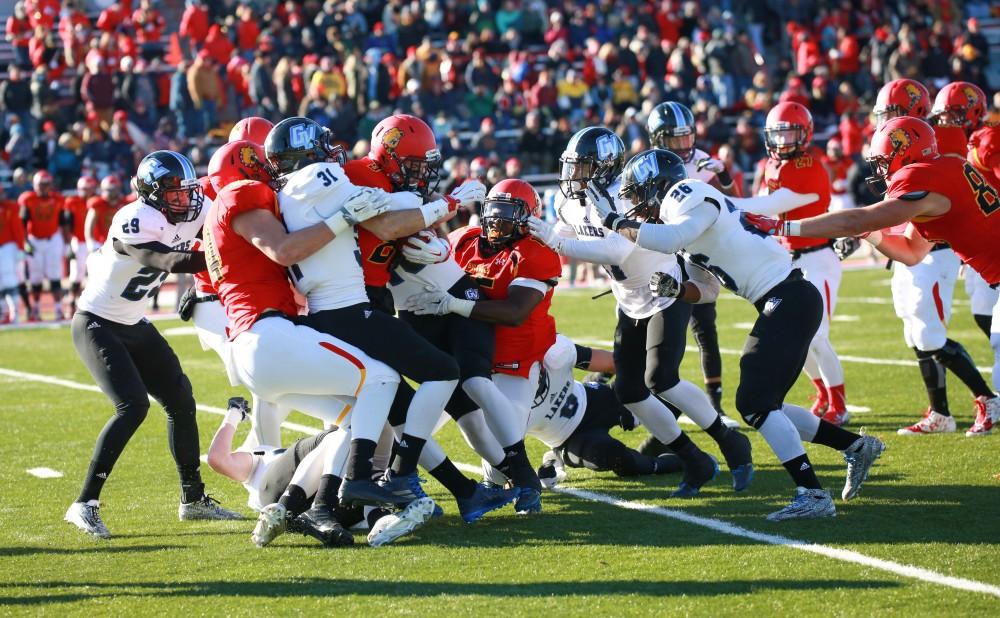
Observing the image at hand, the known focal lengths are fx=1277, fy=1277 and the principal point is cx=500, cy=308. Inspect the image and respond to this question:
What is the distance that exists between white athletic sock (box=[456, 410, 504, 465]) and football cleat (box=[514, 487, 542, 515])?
0.68ft

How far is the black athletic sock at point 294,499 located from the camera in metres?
5.23

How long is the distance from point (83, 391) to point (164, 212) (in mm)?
4719

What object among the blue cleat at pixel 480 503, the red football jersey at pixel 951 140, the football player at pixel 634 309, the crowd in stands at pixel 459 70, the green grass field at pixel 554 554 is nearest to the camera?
the green grass field at pixel 554 554

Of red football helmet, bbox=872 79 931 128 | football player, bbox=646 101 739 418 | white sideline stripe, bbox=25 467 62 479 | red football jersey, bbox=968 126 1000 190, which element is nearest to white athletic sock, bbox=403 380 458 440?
white sideline stripe, bbox=25 467 62 479

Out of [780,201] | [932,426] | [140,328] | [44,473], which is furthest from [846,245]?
[44,473]

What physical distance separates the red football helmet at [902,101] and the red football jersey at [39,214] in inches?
450

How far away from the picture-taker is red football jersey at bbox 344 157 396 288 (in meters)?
5.56

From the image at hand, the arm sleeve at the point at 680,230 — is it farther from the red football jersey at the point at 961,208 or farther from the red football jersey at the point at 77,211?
the red football jersey at the point at 77,211

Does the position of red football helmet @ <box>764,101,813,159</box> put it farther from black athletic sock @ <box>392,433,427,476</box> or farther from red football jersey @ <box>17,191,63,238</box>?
red football jersey @ <box>17,191,63,238</box>

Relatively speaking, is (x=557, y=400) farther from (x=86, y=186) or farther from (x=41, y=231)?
(x=41, y=231)

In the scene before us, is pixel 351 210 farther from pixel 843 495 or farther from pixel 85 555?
pixel 843 495

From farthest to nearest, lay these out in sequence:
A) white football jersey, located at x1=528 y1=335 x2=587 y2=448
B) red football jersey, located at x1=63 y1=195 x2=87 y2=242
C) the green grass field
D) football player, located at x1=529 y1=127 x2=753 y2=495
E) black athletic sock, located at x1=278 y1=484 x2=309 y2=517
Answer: red football jersey, located at x1=63 y1=195 x2=87 y2=242 < white football jersey, located at x1=528 y1=335 x2=587 y2=448 < football player, located at x1=529 y1=127 x2=753 y2=495 < black athletic sock, located at x1=278 y1=484 x2=309 y2=517 < the green grass field

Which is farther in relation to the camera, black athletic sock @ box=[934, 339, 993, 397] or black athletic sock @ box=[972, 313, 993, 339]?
black athletic sock @ box=[972, 313, 993, 339]

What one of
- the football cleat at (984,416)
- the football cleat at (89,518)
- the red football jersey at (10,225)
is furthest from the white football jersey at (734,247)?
the red football jersey at (10,225)
